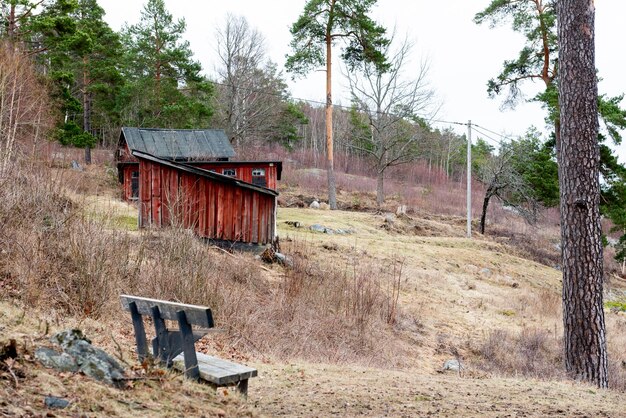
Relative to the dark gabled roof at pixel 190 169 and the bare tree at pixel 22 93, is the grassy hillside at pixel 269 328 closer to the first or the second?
the dark gabled roof at pixel 190 169

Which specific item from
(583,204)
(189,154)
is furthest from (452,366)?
(189,154)

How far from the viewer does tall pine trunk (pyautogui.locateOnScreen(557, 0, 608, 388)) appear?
8.79 m

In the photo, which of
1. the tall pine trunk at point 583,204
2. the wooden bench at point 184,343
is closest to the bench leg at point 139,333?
the wooden bench at point 184,343

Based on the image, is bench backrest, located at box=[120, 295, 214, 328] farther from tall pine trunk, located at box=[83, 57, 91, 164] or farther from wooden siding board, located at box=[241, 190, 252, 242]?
tall pine trunk, located at box=[83, 57, 91, 164]

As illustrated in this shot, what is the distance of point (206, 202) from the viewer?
17.4 m

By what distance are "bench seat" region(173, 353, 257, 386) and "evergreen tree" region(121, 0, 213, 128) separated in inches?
1276

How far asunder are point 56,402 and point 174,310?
4.16ft

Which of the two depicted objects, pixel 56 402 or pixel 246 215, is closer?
pixel 56 402

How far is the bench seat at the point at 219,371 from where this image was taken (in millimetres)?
4992

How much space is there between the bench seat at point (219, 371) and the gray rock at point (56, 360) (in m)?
0.94

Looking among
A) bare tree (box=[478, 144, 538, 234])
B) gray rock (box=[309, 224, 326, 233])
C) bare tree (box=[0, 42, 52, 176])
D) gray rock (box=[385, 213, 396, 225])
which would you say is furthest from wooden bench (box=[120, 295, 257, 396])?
bare tree (box=[478, 144, 538, 234])

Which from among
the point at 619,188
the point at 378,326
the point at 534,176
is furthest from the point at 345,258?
the point at 534,176

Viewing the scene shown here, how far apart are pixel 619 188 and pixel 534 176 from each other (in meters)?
5.92

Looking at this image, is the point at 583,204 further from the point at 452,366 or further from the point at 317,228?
the point at 317,228
